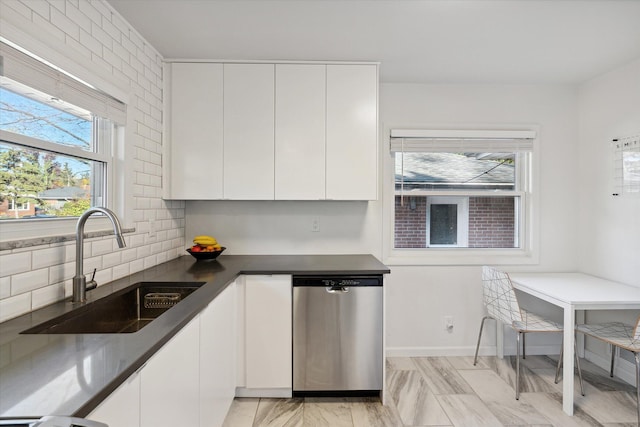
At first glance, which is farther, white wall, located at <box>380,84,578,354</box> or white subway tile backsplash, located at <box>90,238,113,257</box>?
white wall, located at <box>380,84,578,354</box>

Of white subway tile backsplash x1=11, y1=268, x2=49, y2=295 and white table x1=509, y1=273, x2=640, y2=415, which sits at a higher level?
white subway tile backsplash x1=11, y1=268, x2=49, y2=295

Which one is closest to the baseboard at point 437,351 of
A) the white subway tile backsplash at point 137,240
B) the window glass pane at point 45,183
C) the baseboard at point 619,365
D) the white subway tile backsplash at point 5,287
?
the baseboard at point 619,365

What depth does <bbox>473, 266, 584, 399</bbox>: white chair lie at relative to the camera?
255 centimetres

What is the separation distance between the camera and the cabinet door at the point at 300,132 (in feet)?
8.85

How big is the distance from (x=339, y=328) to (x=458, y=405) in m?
0.96

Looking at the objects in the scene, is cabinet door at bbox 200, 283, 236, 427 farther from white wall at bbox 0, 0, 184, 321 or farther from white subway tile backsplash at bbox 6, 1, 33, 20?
white subway tile backsplash at bbox 6, 1, 33, 20

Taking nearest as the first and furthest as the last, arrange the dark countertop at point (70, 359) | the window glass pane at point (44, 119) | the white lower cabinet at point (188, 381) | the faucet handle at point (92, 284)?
the dark countertop at point (70, 359)
the white lower cabinet at point (188, 381)
the window glass pane at point (44, 119)
the faucet handle at point (92, 284)

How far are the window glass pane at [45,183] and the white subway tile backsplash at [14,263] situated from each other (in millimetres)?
157

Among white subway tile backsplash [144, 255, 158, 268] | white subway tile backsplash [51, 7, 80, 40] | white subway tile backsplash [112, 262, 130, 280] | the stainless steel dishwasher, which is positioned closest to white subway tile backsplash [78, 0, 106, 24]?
white subway tile backsplash [51, 7, 80, 40]

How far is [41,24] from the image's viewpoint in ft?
4.85

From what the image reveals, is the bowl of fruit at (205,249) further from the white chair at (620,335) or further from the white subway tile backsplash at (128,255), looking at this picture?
the white chair at (620,335)

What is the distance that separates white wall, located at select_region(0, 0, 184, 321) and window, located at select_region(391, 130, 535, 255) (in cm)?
198

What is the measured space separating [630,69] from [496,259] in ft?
5.82

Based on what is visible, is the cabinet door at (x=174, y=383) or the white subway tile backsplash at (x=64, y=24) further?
the white subway tile backsplash at (x=64, y=24)
